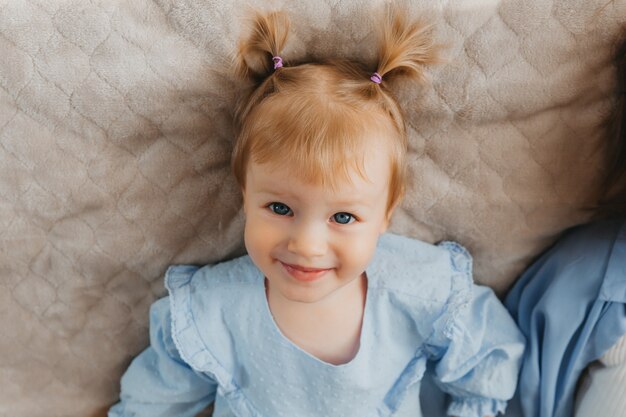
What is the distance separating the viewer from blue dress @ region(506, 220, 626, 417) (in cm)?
104

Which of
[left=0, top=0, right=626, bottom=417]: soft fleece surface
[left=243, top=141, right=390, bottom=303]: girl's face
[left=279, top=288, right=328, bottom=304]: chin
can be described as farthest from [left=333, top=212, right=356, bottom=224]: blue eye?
[left=0, top=0, right=626, bottom=417]: soft fleece surface

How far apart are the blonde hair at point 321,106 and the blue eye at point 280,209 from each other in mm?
63

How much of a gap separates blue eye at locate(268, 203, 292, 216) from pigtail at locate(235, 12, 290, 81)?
0.19 m

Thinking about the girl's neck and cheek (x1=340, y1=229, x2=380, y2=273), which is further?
the girl's neck

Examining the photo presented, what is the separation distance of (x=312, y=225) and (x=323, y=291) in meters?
0.10

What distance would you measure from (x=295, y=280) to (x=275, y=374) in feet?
0.71

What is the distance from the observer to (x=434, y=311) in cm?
105

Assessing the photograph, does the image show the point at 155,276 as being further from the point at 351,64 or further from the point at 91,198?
the point at 351,64

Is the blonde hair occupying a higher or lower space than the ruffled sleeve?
higher

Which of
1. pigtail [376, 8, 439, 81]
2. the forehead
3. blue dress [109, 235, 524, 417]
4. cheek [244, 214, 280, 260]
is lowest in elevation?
blue dress [109, 235, 524, 417]

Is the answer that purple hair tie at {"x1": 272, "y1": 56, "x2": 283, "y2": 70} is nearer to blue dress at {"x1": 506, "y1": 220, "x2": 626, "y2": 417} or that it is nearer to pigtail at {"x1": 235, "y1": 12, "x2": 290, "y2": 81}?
pigtail at {"x1": 235, "y1": 12, "x2": 290, "y2": 81}

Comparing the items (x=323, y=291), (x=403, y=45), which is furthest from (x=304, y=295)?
(x=403, y=45)

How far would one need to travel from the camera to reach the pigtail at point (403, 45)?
90cm

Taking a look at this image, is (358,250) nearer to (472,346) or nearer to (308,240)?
(308,240)
